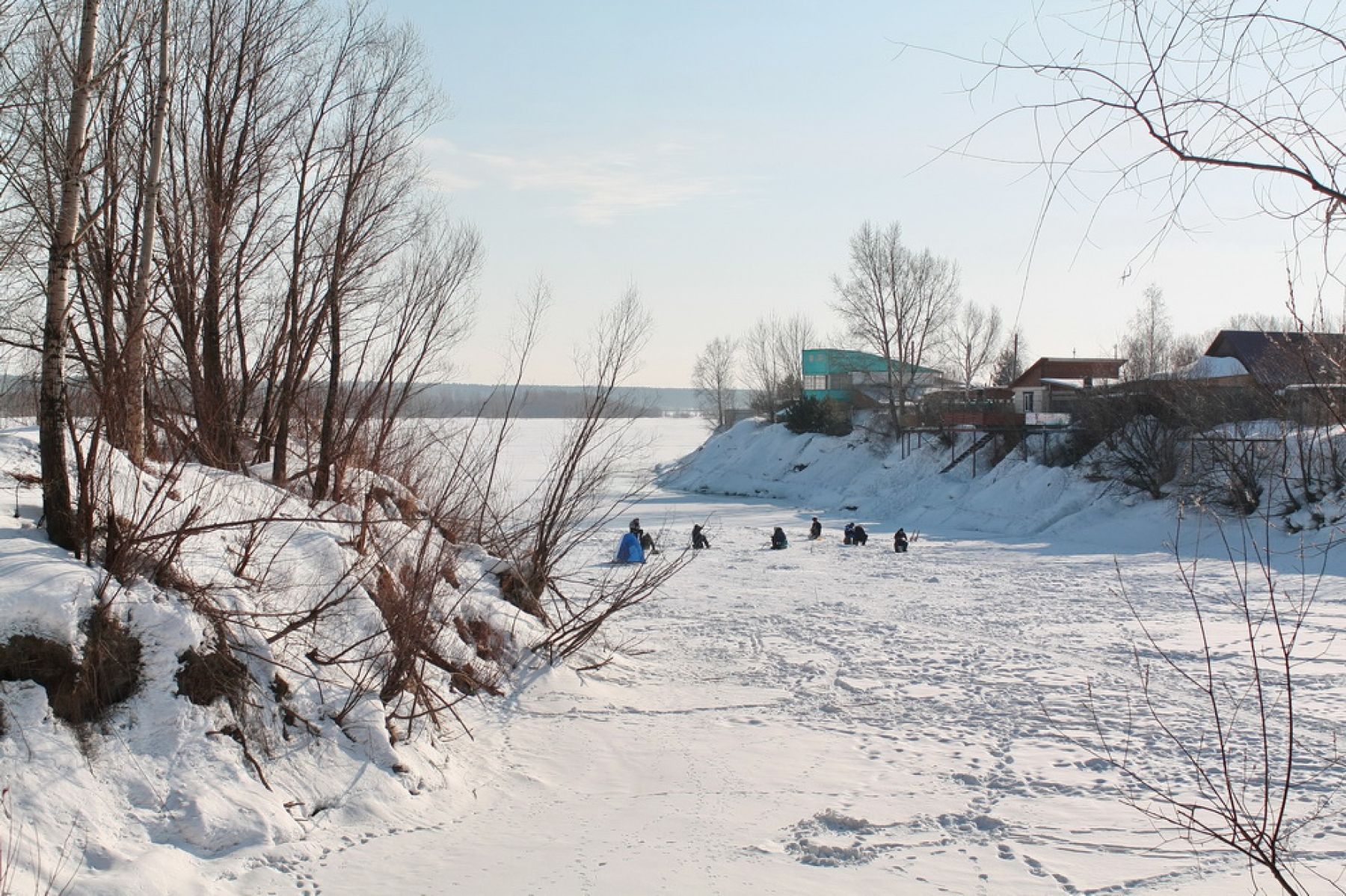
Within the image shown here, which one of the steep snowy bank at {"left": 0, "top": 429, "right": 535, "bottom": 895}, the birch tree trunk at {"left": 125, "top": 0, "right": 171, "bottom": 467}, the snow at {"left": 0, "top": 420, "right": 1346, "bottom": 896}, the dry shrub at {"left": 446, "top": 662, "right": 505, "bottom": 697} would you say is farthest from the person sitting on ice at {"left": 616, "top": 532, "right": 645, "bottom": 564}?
the birch tree trunk at {"left": 125, "top": 0, "right": 171, "bottom": 467}

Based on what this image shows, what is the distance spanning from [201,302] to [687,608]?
317 inches

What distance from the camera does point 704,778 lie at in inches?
310

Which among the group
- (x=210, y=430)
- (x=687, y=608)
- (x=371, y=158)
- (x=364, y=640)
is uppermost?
(x=371, y=158)

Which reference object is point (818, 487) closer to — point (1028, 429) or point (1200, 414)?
point (1028, 429)

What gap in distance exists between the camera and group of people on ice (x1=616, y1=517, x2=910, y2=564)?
21.0m

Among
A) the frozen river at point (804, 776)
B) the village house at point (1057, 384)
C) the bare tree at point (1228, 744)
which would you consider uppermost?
the village house at point (1057, 384)

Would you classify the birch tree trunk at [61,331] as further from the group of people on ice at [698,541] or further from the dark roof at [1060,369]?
Result: the dark roof at [1060,369]

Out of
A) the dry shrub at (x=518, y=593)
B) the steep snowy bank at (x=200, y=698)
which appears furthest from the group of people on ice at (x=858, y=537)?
the steep snowy bank at (x=200, y=698)

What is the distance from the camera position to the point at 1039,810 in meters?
7.13

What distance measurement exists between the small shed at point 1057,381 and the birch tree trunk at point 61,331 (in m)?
33.6

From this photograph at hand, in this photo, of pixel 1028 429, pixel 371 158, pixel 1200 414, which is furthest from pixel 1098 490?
pixel 371 158

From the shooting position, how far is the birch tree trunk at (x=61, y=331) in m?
6.42

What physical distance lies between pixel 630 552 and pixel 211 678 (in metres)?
14.5

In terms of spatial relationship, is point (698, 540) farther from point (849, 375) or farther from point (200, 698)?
point (849, 375)
